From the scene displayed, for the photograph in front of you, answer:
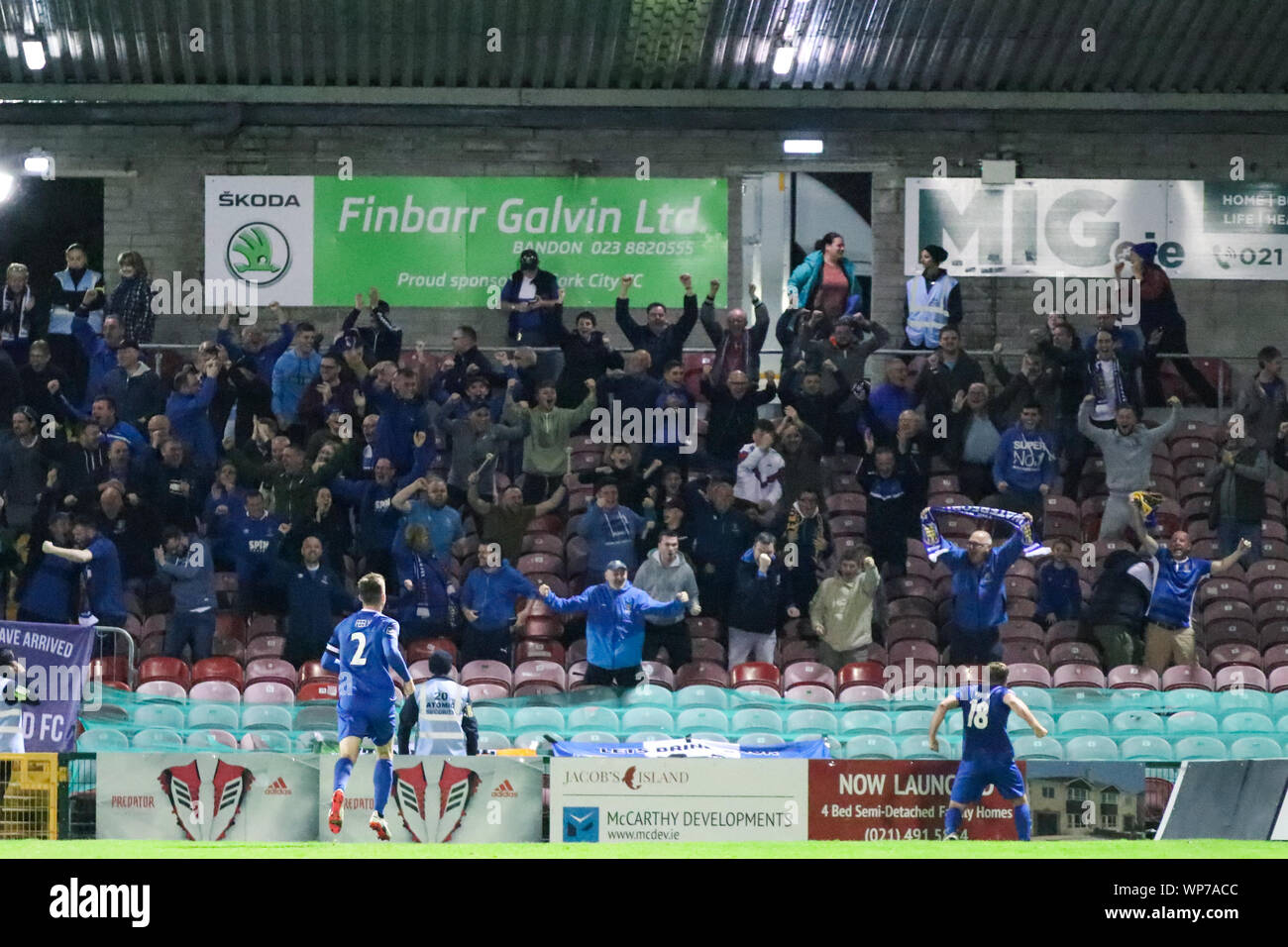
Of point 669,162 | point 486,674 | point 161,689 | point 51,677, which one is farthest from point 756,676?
point 669,162

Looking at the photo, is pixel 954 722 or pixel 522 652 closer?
pixel 954 722

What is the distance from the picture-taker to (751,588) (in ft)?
53.4

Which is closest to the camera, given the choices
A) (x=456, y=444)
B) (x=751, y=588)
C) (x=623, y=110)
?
(x=751, y=588)

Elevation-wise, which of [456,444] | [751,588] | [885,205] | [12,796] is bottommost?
[12,796]

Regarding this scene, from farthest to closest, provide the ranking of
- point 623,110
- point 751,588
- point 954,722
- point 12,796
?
point 623,110, point 751,588, point 954,722, point 12,796

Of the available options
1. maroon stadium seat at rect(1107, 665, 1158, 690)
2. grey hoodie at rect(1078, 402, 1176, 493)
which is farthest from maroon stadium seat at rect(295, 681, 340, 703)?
grey hoodie at rect(1078, 402, 1176, 493)

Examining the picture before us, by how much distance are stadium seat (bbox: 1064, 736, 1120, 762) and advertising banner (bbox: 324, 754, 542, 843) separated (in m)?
4.32

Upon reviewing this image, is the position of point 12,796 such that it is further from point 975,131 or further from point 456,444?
point 975,131

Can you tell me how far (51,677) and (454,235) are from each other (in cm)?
789

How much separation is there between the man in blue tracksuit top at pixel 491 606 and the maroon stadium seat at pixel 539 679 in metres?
0.31

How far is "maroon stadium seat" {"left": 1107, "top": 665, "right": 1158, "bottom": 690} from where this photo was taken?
52.6ft
